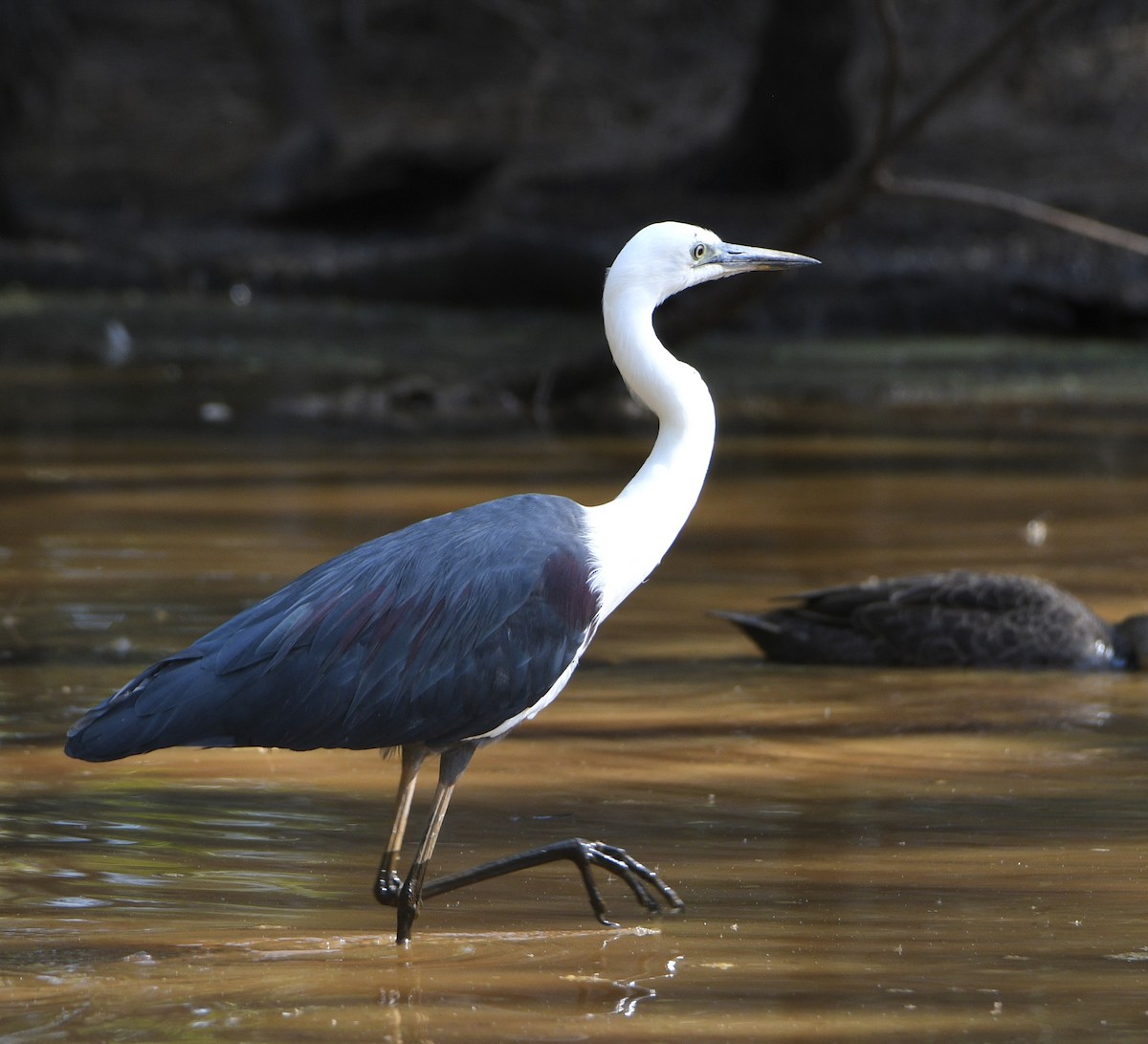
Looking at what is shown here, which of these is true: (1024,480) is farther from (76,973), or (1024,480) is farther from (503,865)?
(76,973)

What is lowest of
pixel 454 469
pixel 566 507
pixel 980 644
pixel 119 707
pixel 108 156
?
pixel 108 156

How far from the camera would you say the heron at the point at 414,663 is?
16.0 ft

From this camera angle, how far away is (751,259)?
5.64 metres

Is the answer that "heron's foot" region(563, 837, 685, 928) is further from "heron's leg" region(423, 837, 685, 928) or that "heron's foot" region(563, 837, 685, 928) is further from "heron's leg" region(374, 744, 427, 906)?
"heron's leg" region(374, 744, 427, 906)

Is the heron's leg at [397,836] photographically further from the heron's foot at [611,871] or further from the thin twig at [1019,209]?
the thin twig at [1019,209]

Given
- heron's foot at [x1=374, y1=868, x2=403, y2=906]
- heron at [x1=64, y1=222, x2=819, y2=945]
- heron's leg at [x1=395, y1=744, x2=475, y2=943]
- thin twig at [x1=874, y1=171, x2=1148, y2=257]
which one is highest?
heron at [x1=64, y1=222, x2=819, y2=945]

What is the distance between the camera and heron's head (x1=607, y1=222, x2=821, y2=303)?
541 cm

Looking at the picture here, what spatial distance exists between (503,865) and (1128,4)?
2643 centimetres

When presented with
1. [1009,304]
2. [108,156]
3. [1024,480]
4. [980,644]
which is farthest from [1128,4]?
[980,644]

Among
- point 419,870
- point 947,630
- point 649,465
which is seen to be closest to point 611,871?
point 419,870

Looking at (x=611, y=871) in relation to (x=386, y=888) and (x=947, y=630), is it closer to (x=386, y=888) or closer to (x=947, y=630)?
(x=386, y=888)

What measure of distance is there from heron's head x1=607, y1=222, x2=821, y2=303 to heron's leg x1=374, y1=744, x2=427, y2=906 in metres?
1.29

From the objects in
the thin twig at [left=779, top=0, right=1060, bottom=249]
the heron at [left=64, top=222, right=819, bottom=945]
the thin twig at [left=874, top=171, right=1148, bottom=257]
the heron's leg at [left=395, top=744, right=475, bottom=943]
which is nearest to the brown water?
the heron's leg at [left=395, top=744, right=475, bottom=943]

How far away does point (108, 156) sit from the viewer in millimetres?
30219
